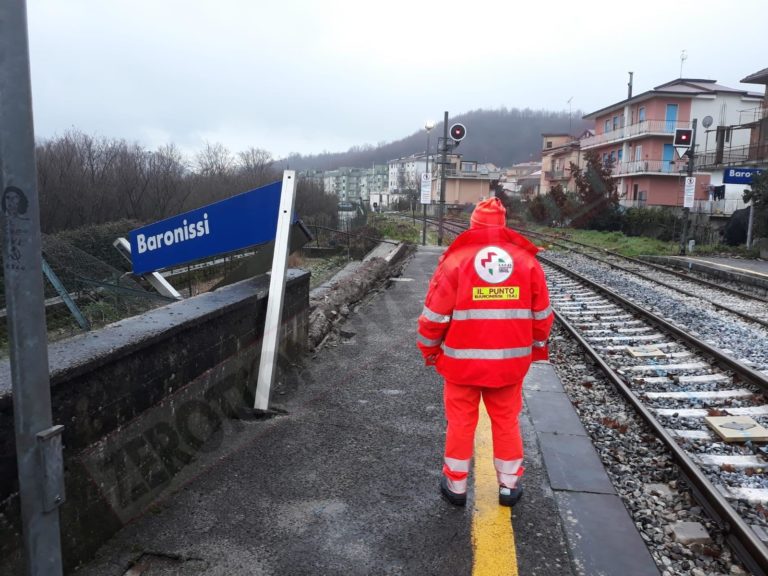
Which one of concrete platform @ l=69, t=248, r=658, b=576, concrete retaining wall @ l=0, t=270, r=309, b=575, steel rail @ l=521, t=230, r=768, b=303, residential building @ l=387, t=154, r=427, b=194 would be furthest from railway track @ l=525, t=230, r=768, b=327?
residential building @ l=387, t=154, r=427, b=194

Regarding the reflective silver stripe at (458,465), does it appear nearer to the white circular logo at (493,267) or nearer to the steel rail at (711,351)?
the white circular logo at (493,267)

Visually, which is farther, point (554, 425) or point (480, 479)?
point (554, 425)

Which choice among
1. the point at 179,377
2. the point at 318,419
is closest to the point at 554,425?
the point at 318,419

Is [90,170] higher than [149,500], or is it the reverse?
[90,170]

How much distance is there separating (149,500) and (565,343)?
20.8 feet

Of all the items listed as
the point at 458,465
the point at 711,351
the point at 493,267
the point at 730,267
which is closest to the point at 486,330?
the point at 493,267

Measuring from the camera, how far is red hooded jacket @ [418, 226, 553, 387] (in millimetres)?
3191

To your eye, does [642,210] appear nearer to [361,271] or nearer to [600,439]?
[361,271]

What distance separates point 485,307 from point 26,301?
2219 mm

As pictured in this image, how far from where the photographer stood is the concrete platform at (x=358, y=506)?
8.93 feet

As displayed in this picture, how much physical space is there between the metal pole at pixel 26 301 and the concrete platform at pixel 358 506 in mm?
916

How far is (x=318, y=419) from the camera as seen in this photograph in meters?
4.47

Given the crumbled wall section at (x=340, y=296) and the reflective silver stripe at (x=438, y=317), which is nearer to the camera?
the reflective silver stripe at (x=438, y=317)

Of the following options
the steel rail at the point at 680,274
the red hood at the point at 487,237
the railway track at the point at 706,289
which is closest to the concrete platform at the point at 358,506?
the red hood at the point at 487,237
